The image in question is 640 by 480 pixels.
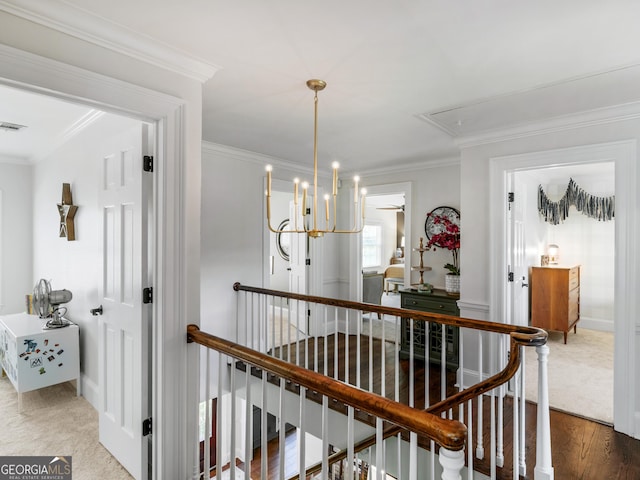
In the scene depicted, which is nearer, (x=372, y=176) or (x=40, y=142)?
(x=40, y=142)

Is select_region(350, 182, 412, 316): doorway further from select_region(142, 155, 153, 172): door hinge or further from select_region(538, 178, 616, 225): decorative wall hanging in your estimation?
select_region(142, 155, 153, 172): door hinge

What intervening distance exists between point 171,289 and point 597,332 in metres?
6.29

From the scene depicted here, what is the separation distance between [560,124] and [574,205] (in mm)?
3628

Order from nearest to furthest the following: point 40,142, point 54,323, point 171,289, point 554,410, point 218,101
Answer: point 171,289 → point 218,101 → point 554,410 → point 54,323 → point 40,142

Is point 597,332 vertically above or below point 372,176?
below

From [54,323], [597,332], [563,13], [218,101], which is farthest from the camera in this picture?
[597,332]

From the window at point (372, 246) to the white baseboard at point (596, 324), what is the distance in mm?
4536

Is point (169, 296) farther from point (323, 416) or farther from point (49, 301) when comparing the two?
point (49, 301)

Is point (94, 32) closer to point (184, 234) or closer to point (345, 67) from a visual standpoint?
point (184, 234)

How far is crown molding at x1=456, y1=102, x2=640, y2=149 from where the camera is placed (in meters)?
2.54

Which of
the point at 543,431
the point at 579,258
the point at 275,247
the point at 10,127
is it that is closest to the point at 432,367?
the point at 543,431

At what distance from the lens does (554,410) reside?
286 centimetres

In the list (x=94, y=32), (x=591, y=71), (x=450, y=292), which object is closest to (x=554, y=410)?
(x=450, y=292)

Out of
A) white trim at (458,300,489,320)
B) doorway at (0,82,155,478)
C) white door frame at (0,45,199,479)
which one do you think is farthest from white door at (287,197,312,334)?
white door frame at (0,45,199,479)
